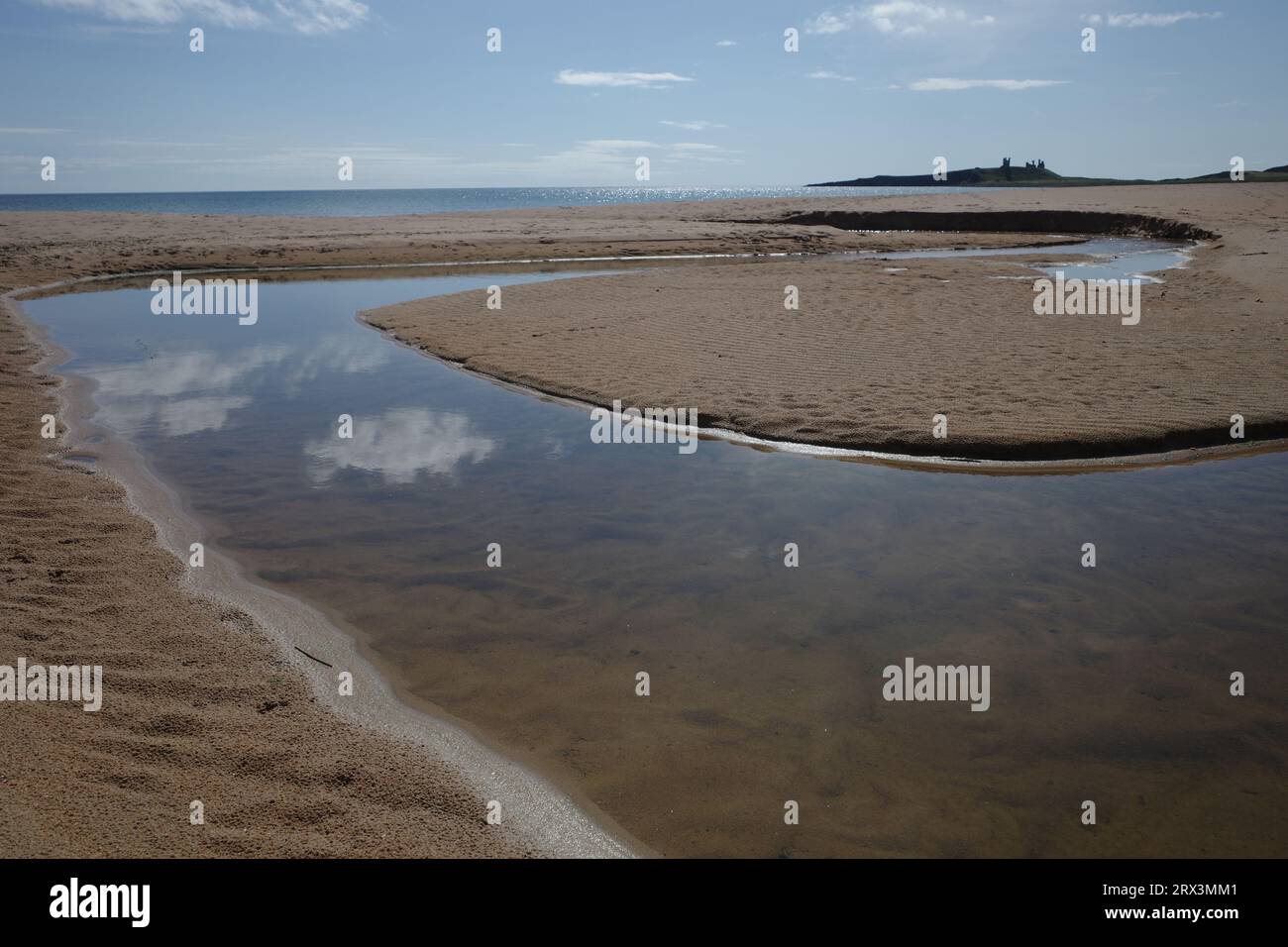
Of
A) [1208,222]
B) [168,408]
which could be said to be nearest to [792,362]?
[168,408]

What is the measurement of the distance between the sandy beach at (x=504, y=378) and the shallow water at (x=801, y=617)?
640 mm

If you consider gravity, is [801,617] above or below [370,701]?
above

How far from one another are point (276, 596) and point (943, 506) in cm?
513

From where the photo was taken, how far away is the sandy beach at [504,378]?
370 centimetres

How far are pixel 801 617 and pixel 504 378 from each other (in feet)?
26.2

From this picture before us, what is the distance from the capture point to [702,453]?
896cm
